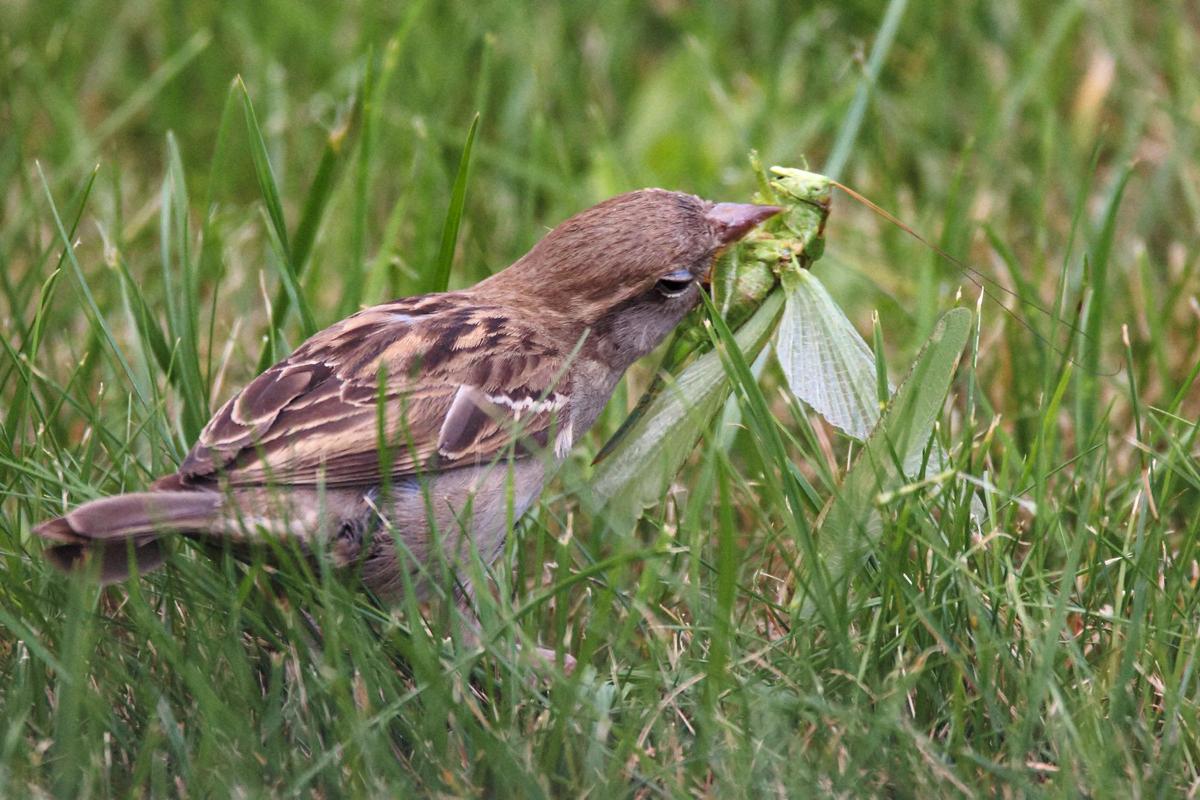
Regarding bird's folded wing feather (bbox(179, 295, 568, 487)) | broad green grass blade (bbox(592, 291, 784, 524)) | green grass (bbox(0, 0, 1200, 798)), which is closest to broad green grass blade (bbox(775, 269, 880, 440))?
broad green grass blade (bbox(592, 291, 784, 524))

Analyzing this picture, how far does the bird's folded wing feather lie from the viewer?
3.97 metres

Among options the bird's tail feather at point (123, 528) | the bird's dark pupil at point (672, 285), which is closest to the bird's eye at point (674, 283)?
the bird's dark pupil at point (672, 285)

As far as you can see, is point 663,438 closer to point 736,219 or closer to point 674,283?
point 674,283

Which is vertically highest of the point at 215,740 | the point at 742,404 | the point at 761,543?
the point at 742,404

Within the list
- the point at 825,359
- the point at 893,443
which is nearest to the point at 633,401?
the point at 825,359

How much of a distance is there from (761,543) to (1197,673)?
1254 millimetres

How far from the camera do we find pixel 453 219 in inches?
189

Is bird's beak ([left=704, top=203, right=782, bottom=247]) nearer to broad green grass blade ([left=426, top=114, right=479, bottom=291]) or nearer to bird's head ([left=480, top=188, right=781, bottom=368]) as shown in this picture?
bird's head ([left=480, top=188, right=781, bottom=368])

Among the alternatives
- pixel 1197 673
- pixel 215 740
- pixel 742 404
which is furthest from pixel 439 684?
pixel 1197 673

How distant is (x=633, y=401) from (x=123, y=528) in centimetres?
235

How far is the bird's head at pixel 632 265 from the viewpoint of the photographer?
180 inches

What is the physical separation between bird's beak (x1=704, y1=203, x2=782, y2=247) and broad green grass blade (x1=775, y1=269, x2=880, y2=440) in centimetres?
18

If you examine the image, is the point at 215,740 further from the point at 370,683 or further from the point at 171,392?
the point at 171,392

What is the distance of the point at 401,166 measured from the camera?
7066 millimetres
